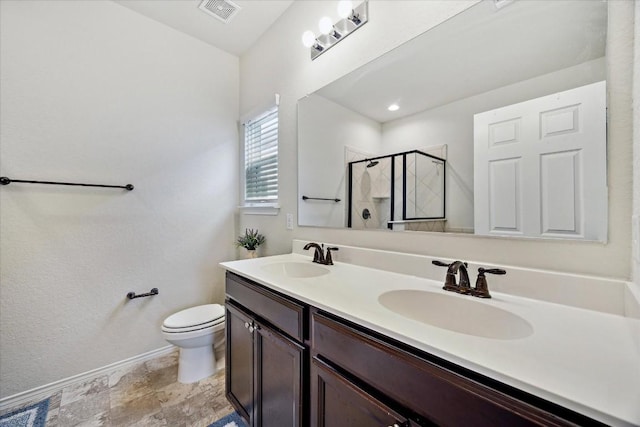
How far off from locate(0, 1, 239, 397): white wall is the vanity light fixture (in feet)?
3.74

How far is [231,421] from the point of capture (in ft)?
4.46

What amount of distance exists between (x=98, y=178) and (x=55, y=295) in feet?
2.61

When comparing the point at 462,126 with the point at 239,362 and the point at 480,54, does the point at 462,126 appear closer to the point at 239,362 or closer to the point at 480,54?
the point at 480,54

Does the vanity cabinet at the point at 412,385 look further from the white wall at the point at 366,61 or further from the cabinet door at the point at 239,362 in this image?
the white wall at the point at 366,61

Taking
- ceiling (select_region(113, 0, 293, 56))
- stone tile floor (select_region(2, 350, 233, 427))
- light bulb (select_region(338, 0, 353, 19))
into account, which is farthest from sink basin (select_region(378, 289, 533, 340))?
ceiling (select_region(113, 0, 293, 56))

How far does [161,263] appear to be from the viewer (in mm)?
2023

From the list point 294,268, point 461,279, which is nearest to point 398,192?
point 461,279

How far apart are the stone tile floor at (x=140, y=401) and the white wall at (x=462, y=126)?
5.43 feet

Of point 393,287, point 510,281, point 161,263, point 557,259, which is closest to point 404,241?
point 393,287

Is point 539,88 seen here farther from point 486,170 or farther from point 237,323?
point 237,323

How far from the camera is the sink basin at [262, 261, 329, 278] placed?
1450 millimetres

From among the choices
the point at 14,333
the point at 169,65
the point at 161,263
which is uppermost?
the point at 169,65

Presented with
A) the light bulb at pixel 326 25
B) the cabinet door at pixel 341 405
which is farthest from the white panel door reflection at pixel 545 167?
the light bulb at pixel 326 25

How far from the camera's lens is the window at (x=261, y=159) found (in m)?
2.07
